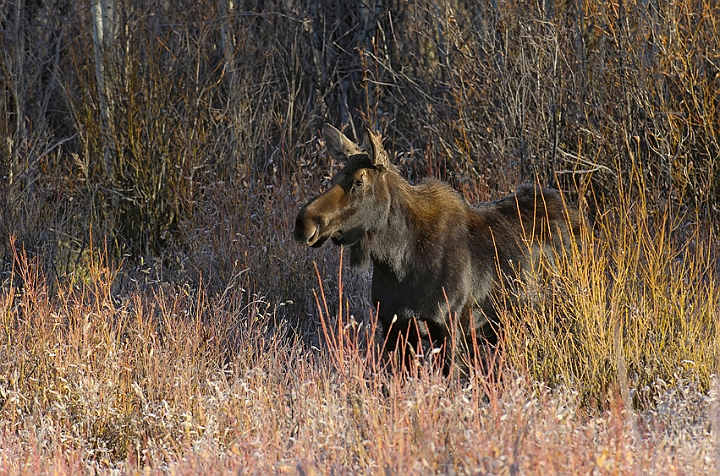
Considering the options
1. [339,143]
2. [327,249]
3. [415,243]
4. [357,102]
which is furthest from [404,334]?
[357,102]

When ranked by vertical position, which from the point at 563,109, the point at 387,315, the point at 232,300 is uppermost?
the point at 563,109

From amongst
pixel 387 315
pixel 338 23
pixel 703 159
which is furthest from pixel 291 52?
pixel 387 315

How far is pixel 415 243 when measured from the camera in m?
5.61

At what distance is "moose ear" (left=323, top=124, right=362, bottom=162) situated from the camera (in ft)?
18.6

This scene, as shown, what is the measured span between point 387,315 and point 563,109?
4.02 meters

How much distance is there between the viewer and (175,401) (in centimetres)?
511

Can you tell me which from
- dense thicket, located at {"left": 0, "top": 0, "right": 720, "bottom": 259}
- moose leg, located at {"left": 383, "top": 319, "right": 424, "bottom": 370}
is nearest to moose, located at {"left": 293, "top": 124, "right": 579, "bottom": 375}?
moose leg, located at {"left": 383, "top": 319, "right": 424, "bottom": 370}

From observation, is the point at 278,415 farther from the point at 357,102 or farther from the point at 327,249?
the point at 357,102

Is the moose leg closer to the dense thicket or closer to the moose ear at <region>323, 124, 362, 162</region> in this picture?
the moose ear at <region>323, 124, 362, 162</region>

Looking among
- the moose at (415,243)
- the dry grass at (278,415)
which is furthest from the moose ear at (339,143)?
the dry grass at (278,415)

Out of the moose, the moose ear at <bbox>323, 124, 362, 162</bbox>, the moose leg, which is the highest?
the moose ear at <bbox>323, 124, 362, 162</bbox>

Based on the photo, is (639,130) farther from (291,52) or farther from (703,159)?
(291,52)

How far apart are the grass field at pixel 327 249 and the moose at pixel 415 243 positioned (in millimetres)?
237

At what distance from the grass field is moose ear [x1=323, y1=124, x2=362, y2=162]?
1.10m
